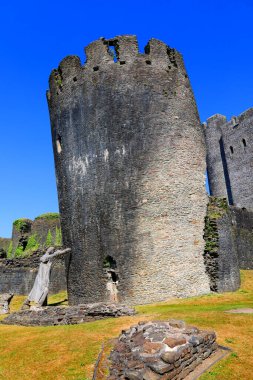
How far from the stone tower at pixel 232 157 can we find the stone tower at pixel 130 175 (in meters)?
27.4

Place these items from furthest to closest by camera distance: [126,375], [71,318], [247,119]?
[247,119] < [71,318] < [126,375]

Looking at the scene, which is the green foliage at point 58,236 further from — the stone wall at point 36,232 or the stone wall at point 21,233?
the stone wall at point 21,233

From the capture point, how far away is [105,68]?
1977 centimetres

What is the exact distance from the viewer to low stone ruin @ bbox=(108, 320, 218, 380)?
7133 mm

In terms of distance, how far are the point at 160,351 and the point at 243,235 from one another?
22548mm

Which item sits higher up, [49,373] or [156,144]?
[156,144]

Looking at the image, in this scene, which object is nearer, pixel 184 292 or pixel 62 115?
pixel 184 292

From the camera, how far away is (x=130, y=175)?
18531 mm

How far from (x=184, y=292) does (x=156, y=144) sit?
278 inches

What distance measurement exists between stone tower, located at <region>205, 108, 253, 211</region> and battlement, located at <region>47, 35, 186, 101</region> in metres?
27.6

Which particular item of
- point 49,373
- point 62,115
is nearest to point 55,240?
point 62,115

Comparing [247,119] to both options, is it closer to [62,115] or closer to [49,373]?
[62,115]

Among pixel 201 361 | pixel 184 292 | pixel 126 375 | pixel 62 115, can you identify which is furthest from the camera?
pixel 62 115

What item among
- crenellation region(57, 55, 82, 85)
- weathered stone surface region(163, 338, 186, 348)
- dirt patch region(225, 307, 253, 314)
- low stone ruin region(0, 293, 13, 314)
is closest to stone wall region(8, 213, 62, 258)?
low stone ruin region(0, 293, 13, 314)
